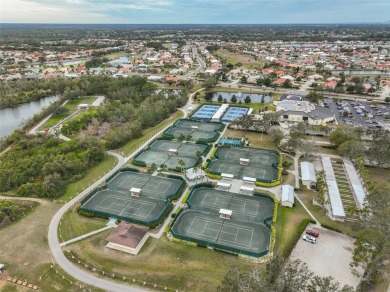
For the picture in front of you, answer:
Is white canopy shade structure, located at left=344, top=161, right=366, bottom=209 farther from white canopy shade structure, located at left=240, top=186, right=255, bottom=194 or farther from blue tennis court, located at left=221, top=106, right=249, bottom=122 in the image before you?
blue tennis court, located at left=221, top=106, right=249, bottom=122

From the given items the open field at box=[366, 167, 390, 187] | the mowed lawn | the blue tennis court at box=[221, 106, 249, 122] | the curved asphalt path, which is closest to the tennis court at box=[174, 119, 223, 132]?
the blue tennis court at box=[221, 106, 249, 122]

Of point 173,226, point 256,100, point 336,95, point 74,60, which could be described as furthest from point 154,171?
point 74,60

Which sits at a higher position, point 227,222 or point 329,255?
point 329,255

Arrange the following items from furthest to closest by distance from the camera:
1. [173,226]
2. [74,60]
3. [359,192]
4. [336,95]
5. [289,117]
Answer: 1. [74,60]
2. [336,95]
3. [289,117]
4. [359,192]
5. [173,226]

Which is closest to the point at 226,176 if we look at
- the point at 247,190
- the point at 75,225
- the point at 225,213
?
the point at 247,190

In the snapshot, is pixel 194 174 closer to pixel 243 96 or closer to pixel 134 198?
pixel 134 198

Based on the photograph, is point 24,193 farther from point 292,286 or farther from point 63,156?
point 292,286
